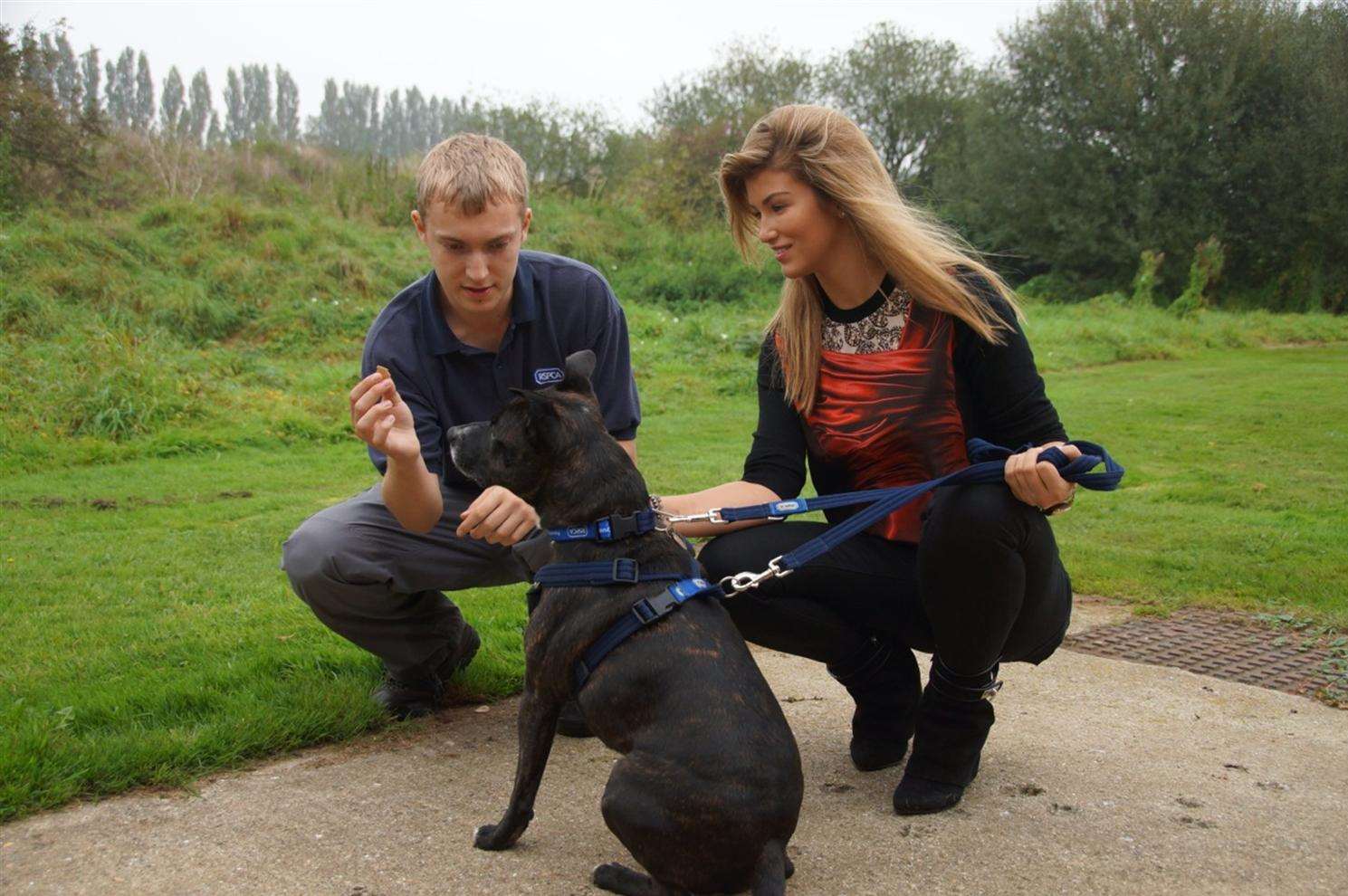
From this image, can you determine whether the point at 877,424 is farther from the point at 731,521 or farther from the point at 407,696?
the point at 407,696

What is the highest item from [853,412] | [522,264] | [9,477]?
[522,264]

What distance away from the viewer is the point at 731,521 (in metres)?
3.32

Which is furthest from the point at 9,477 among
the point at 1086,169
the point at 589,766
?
the point at 1086,169

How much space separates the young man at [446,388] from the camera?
3693mm

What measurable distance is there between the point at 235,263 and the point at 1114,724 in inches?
579

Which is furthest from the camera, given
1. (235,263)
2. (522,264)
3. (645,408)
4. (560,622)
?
(235,263)

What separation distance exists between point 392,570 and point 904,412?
1.75m

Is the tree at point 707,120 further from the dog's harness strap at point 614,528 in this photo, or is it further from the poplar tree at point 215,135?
the dog's harness strap at point 614,528

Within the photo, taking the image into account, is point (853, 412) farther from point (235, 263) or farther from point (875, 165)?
point (235, 263)

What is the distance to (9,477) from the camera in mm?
8875

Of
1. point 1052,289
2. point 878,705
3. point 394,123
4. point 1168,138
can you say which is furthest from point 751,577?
point 394,123

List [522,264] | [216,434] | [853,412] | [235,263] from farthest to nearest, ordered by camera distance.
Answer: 1. [235,263]
2. [216,434]
3. [522,264]
4. [853,412]

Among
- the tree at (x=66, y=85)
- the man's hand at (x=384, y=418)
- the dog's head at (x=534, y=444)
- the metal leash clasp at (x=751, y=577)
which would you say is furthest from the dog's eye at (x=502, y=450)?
the tree at (x=66, y=85)

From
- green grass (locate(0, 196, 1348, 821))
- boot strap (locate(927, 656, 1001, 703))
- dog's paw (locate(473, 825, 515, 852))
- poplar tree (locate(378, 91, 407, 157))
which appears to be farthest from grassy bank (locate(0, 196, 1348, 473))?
poplar tree (locate(378, 91, 407, 157))
